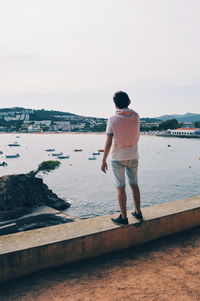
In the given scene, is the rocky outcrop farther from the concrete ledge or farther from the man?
the man

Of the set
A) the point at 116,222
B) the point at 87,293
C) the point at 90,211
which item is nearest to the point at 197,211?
the point at 116,222

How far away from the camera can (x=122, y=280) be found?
3.34 meters

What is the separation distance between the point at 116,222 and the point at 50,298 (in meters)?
1.53

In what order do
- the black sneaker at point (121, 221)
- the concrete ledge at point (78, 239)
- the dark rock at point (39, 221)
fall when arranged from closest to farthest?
the concrete ledge at point (78, 239), the black sneaker at point (121, 221), the dark rock at point (39, 221)

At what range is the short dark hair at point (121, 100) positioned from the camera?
4.13 m

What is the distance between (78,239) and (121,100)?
1950 mm

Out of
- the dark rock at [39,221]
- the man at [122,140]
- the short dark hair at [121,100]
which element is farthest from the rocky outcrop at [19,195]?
the short dark hair at [121,100]

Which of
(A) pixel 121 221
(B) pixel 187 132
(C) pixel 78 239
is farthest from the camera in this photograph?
(B) pixel 187 132

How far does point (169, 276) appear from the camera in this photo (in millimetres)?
3424

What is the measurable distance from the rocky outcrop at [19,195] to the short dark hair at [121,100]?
50.6 feet

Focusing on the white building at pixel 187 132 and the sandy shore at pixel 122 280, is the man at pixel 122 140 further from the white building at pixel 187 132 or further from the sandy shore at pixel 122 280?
the white building at pixel 187 132

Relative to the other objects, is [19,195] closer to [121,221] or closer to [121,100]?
[121,221]

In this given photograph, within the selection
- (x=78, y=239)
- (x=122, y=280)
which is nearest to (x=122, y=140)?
(x=78, y=239)

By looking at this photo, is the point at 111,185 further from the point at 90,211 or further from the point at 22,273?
the point at 22,273
